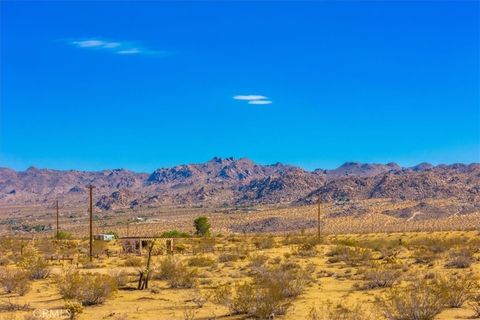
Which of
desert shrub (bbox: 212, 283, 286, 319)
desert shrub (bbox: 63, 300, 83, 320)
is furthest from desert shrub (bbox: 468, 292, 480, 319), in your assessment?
desert shrub (bbox: 63, 300, 83, 320)

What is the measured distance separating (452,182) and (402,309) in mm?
151625

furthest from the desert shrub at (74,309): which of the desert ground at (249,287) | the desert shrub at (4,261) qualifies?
the desert shrub at (4,261)

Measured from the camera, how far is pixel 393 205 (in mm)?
132375

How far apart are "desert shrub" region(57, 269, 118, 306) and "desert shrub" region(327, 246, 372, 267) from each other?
17305 millimetres

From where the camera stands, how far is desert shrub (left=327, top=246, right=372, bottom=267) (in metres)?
36.6

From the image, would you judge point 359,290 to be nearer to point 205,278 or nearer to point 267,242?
point 205,278

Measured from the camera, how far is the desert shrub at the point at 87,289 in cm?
2258

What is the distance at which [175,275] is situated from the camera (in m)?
28.1

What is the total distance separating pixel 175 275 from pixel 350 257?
14791 millimetres

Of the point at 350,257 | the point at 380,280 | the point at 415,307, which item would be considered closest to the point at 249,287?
the point at 415,307

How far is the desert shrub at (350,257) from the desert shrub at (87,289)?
17305mm

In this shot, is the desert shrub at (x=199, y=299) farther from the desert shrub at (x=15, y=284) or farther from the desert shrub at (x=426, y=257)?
the desert shrub at (x=426, y=257)

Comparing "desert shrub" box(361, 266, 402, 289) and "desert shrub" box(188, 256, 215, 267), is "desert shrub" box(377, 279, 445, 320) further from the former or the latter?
"desert shrub" box(188, 256, 215, 267)

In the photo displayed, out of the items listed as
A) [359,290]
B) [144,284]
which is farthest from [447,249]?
[144,284]
